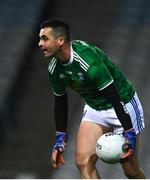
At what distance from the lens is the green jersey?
7094 millimetres

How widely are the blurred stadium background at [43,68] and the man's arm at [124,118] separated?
449cm

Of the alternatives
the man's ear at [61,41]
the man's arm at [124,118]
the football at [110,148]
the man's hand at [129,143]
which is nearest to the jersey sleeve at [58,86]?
the man's ear at [61,41]

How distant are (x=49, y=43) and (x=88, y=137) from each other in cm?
101

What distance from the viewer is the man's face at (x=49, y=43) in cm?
711

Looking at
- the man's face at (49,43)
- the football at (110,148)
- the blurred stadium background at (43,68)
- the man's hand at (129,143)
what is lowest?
the blurred stadium background at (43,68)

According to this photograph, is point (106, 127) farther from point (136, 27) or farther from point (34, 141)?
point (136, 27)

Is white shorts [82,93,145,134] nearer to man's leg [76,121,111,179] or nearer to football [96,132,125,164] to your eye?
man's leg [76,121,111,179]

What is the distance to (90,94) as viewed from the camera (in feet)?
24.4

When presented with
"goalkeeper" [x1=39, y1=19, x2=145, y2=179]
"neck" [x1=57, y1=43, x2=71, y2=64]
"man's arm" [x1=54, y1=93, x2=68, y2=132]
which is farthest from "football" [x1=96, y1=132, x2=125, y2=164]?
"neck" [x1=57, y1=43, x2=71, y2=64]

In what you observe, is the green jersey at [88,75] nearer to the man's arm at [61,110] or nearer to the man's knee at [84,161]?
the man's arm at [61,110]

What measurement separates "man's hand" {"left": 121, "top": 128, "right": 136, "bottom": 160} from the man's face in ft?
3.37

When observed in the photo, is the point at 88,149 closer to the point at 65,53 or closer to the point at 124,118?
the point at 124,118

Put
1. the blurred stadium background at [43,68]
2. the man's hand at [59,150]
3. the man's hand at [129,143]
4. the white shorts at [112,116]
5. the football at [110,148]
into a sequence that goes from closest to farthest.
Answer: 1. the man's hand at [129,143]
2. the football at [110,148]
3. the man's hand at [59,150]
4. the white shorts at [112,116]
5. the blurred stadium background at [43,68]

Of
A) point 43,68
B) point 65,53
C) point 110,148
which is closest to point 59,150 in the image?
point 110,148
